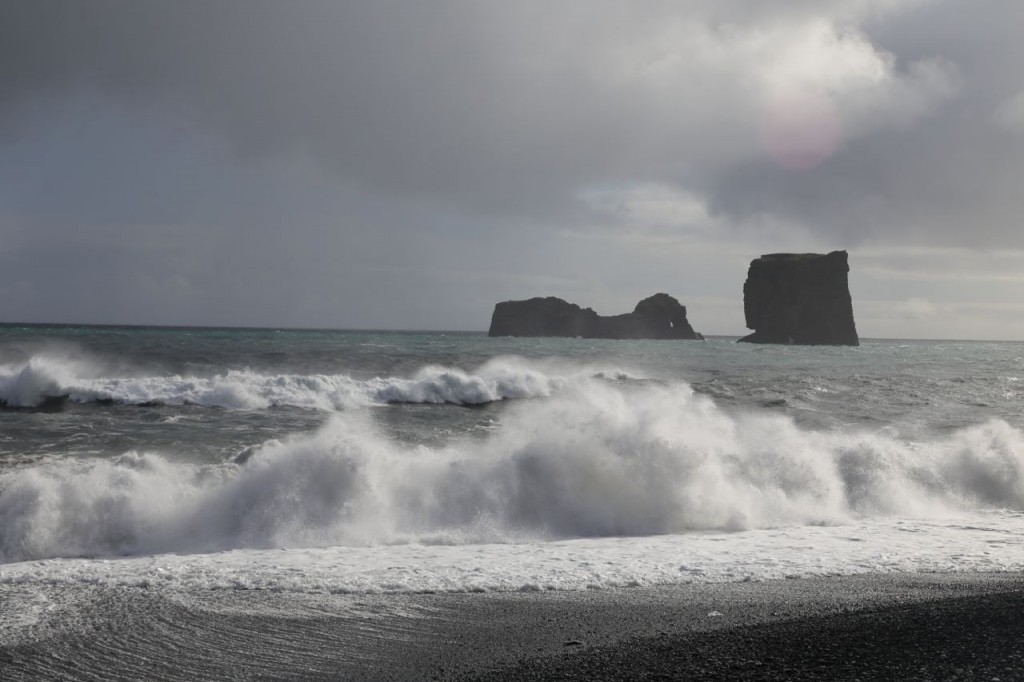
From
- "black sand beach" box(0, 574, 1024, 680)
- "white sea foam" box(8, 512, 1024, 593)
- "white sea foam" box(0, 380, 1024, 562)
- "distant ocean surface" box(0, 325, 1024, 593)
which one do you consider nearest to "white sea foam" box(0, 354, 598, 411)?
"distant ocean surface" box(0, 325, 1024, 593)

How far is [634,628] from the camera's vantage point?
548 cm

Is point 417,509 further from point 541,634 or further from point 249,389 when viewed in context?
point 249,389

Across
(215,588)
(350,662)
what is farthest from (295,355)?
(350,662)

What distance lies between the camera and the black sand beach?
465 centimetres

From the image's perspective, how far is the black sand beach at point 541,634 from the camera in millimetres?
4648

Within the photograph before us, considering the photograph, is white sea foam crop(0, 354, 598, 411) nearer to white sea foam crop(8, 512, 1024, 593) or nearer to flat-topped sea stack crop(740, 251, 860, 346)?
white sea foam crop(8, 512, 1024, 593)

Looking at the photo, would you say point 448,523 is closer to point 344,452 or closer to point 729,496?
point 344,452

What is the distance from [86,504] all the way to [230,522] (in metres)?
1.61

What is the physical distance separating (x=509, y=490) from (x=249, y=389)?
10.7 meters

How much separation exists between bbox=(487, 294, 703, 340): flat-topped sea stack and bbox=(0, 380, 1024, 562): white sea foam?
103086mm

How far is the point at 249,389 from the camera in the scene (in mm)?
18781

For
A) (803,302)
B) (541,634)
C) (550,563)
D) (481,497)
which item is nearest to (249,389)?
(481,497)

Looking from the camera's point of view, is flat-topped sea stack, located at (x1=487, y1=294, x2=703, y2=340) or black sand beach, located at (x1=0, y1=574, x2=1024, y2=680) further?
flat-topped sea stack, located at (x1=487, y1=294, x2=703, y2=340)

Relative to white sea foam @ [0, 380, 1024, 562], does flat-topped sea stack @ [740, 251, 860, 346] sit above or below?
above
